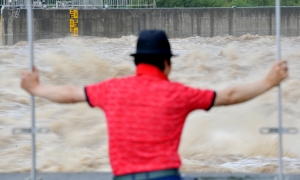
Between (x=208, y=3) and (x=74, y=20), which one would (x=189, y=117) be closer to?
(x=74, y=20)

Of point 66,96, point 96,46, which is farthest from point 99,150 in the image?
point 96,46

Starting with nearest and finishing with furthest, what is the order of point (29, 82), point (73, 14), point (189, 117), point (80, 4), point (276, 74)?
1. point (276, 74)
2. point (29, 82)
3. point (189, 117)
4. point (73, 14)
5. point (80, 4)

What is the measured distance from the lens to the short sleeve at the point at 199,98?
9.32ft

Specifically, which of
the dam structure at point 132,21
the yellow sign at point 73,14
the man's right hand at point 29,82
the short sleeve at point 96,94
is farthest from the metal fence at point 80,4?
the short sleeve at point 96,94

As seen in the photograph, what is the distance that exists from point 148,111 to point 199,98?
25cm

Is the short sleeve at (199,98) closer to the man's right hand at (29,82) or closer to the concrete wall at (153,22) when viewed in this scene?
the man's right hand at (29,82)

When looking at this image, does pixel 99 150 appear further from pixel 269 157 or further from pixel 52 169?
pixel 269 157

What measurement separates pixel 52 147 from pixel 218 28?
684 inches

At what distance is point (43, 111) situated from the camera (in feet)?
32.6

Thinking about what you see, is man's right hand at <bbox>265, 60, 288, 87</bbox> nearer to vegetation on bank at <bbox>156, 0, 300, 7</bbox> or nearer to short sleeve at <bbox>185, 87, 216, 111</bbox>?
short sleeve at <bbox>185, 87, 216, 111</bbox>

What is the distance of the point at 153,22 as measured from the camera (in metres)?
23.6

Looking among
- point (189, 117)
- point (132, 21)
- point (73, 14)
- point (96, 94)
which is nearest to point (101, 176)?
point (96, 94)

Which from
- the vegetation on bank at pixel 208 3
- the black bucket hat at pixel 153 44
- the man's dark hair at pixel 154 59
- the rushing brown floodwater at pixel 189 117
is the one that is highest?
the vegetation on bank at pixel 208 3

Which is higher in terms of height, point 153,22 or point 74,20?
point 74,20
